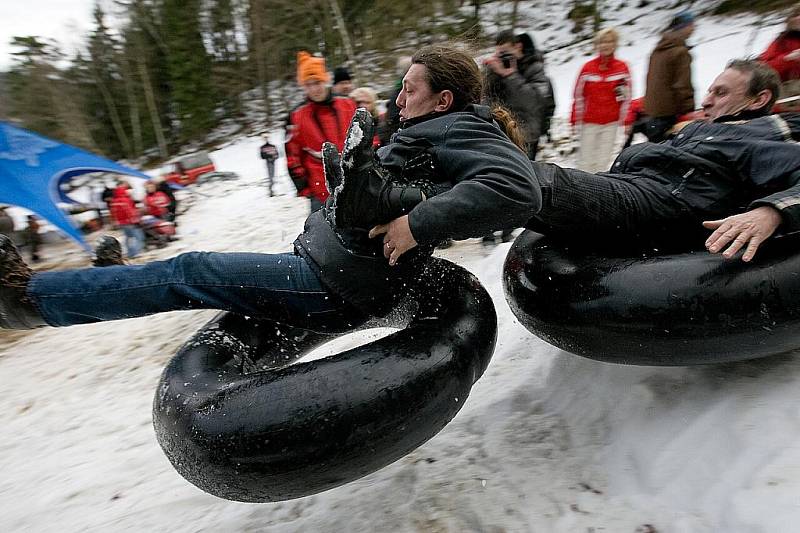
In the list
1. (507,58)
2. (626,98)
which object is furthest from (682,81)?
(507,58)

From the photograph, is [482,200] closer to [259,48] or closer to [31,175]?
[31,175]

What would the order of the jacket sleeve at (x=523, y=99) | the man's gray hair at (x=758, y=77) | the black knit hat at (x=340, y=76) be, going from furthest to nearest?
the black knit hat at (x=340, y=76), the jacket sleeve at (x=523, y=99), the man's gray hair at (x=758, y=77)

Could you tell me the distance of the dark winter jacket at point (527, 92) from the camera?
488 cm

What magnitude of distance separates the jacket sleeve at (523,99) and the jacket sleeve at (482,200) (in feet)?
10.3

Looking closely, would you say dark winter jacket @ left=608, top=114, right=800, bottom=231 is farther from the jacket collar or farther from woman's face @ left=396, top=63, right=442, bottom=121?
woman's face @ left=396, top=63, right=442, bottom=121

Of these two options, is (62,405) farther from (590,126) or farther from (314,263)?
(590,126)

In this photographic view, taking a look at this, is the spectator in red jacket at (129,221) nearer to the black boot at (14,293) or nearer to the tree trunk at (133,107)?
the black boot at (14,293)

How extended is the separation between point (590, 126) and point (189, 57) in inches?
1076

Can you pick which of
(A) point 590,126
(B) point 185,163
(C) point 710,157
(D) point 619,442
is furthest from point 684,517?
(B) point 185,163

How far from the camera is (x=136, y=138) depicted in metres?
29.1

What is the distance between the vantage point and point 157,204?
10320 millimetres

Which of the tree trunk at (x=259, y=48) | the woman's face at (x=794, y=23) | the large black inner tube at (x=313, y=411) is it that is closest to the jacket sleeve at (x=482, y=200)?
the large black inner tube at (x=313, y=411)

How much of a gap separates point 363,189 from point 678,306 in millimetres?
1250

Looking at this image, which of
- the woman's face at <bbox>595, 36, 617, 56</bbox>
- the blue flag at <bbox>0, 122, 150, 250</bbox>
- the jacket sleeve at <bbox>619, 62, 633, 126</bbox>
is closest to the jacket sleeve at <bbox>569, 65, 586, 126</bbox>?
the woman's face at <bbox>595, 36, 617, 56</bbox>
